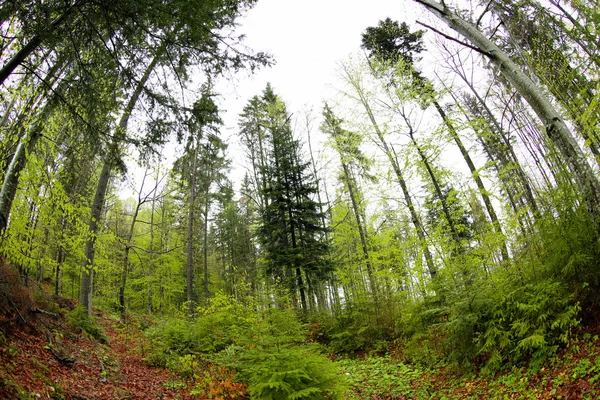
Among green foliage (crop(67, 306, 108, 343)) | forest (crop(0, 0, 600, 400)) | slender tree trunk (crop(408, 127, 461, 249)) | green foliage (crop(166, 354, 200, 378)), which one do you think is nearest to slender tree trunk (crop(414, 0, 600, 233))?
forest (crop(0, 0, 600, 400))

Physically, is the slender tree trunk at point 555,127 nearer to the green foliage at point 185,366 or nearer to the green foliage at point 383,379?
the green foliage at point 383,379

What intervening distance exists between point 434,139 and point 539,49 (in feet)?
11.2

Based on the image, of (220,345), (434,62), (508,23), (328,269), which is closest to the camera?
(220,345)

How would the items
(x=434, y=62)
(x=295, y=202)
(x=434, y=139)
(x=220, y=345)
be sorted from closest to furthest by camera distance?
(x=220, y=345) → (x=434, y=139) → (x=434, y=62) → (x=295, y=202)

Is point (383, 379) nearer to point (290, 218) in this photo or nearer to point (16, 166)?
point (16, 166)

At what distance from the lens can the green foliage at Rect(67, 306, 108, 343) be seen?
689 centimetres

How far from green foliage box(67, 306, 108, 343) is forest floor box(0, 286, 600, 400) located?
171 millimetres

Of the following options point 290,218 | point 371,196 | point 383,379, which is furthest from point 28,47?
point 290,218

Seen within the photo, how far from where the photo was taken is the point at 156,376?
241 inches

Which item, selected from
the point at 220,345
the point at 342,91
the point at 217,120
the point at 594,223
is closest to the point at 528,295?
the point at 594,223

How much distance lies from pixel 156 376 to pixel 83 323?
2554 millimetres

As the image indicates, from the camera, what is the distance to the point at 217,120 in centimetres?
509

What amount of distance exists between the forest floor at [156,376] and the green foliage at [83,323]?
171 mm

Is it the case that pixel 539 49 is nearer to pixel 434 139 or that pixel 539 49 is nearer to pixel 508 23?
pixel 508 23
